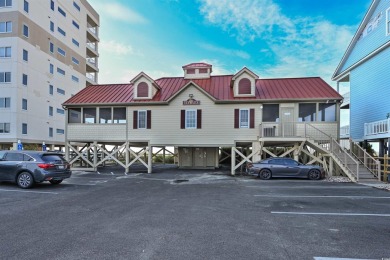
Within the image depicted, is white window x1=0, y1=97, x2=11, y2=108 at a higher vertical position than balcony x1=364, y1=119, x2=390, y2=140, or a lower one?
higher

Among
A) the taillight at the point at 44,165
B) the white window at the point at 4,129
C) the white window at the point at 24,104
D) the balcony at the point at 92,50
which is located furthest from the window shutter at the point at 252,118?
the balcony at the point at 92,50

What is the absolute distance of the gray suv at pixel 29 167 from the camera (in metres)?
11.6

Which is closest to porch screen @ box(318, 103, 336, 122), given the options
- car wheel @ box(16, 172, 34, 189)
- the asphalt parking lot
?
the asphalt parking lot

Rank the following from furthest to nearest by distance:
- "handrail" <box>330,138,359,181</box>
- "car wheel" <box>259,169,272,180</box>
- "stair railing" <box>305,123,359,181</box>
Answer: "car wheel" <box>259,169,272,180</box> → "stair railing" <box>305,123,359,181</box> → "handrail" <box>330,138,359,181</box>

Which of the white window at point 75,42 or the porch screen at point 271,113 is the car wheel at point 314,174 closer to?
the porch screen at point 271,113

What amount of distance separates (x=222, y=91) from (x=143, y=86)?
666 cm

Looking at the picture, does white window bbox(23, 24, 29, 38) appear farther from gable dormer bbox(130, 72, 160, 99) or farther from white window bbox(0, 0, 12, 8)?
gable dormer bbox(130, 72, 160, 99)

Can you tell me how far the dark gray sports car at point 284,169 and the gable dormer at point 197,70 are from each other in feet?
34.8

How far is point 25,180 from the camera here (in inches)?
463

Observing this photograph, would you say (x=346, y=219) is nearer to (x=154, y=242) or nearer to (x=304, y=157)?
(x=154, y=242)

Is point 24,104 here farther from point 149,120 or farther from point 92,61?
point 92,61

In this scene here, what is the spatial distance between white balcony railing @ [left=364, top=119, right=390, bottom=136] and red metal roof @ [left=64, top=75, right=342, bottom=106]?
9.97 feet

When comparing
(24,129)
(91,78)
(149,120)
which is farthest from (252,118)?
(91,78)

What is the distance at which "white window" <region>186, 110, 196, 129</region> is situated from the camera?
1988cm
